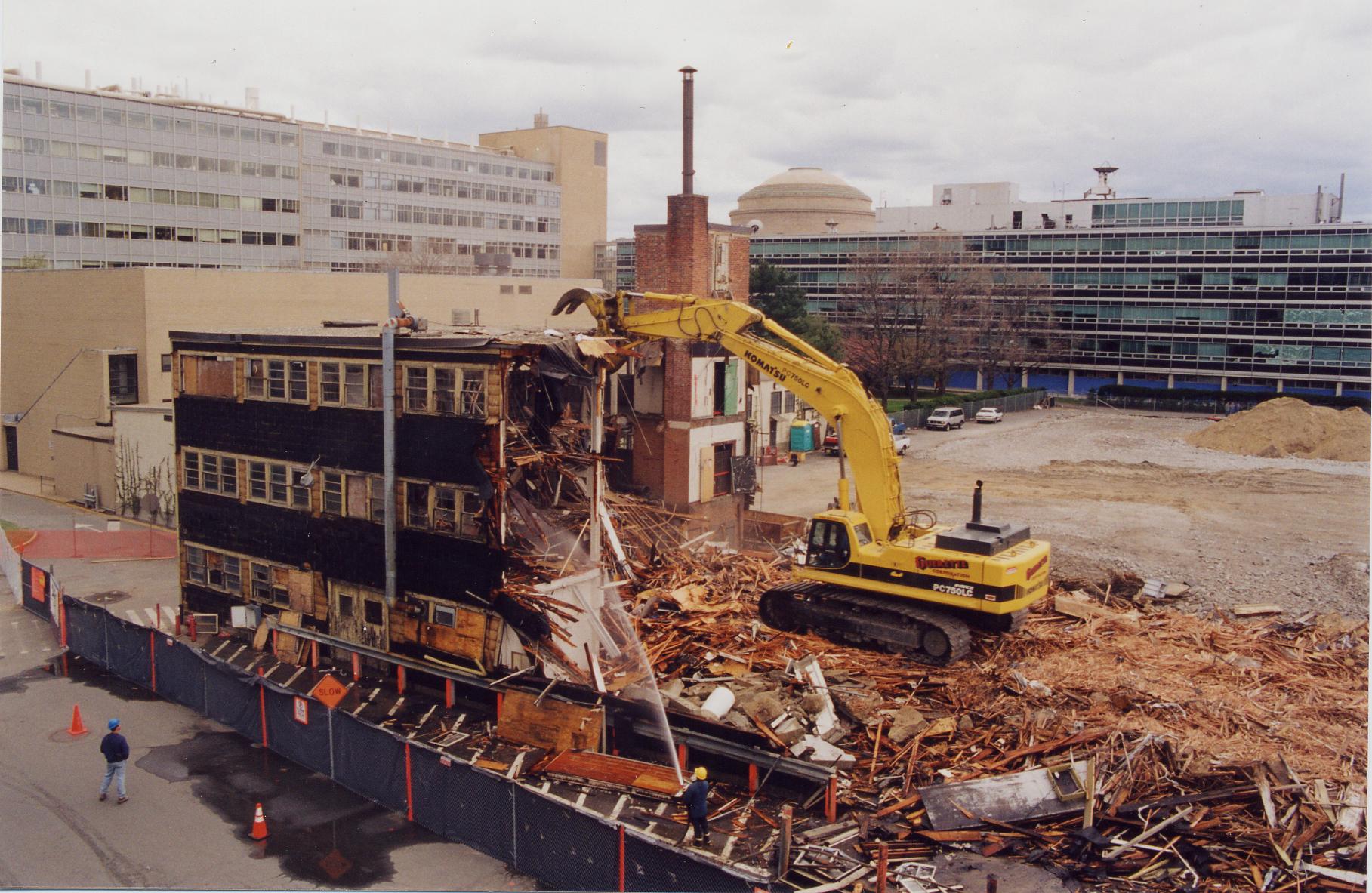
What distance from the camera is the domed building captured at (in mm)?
106938

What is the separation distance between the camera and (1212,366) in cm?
8244

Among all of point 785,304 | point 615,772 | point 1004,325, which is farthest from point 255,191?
point 615,772

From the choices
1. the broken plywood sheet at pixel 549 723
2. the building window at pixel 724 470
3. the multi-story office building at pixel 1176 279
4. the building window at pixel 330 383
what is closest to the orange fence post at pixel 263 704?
the broken plywood sheet at pixel 549 723

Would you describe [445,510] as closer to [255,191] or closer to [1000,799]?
[1000,799]

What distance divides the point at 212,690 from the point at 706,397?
18629 millimetres

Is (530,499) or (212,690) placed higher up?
(530,499)

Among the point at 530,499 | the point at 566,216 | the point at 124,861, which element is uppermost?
the point at 566,216

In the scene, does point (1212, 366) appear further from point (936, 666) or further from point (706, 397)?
point (936, 666)

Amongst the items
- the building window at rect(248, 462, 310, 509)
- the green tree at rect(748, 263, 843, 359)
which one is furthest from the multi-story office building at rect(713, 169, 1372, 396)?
the building window at rect(248, 462, 310, 509)

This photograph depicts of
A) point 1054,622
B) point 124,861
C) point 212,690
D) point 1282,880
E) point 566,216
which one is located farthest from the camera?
point 566,216

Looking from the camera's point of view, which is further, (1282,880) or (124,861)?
(124,861)

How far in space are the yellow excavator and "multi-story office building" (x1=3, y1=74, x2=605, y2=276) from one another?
1878 inches

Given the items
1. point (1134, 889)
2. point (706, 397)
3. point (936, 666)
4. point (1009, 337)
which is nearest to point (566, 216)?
point (1009, 337)

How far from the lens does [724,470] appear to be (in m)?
36.3
